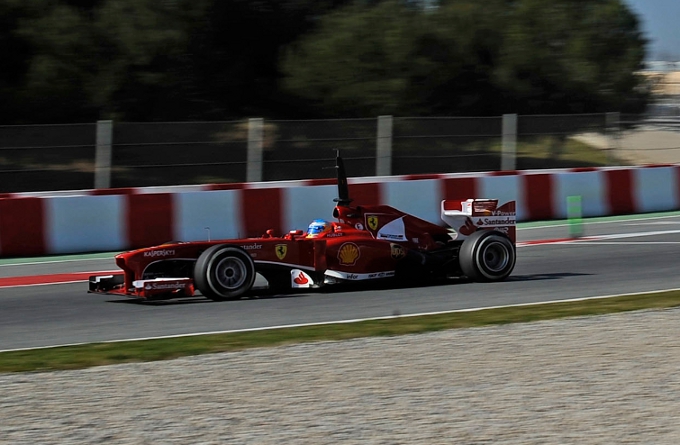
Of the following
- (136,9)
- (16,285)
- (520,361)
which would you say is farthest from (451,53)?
(520,361)

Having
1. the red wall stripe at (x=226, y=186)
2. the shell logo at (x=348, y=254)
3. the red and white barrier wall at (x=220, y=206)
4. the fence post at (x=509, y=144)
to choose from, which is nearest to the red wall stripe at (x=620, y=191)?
the red and white barrier wall at (x=220, y=206)

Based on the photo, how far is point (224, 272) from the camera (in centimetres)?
885

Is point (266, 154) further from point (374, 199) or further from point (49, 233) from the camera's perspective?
point (49, 233)

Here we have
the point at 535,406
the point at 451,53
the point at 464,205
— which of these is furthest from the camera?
the point at 451,53

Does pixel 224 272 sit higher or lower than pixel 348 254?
lower

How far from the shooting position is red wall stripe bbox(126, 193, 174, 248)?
1325cm

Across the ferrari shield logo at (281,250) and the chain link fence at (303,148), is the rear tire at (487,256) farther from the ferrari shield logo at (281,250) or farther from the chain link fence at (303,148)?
the chain link fence at (303,148)

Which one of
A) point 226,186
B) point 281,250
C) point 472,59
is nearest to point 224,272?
point 281,250

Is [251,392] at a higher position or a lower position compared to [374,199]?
lower

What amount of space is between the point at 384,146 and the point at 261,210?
9.00 feet

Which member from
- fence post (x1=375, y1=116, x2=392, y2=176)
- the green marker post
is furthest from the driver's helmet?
fence post (x1=375, y1=116, x2=392, y2=176)

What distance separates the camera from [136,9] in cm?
2050

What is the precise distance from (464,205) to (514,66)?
52.3 ft

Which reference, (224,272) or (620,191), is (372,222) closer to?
(224,272)
